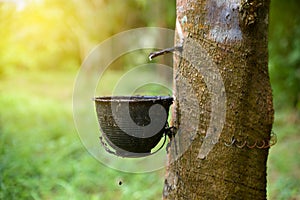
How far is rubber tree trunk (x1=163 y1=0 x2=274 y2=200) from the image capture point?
66.5 inches

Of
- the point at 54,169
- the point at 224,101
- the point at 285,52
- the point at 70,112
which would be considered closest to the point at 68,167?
the point at 54,169

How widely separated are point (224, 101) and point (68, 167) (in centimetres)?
285

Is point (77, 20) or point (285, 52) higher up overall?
point (77, 20)

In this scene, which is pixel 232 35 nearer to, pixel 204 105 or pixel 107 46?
pixel 204 105

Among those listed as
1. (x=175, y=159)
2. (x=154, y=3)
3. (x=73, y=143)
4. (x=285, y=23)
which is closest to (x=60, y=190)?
(x=73, y=143)

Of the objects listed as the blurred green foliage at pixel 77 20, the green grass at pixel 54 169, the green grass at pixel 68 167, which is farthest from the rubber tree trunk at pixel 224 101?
the blurred green foliage at pixel 77 20

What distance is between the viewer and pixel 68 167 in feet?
13.7

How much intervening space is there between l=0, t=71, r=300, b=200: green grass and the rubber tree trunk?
5.61 feet

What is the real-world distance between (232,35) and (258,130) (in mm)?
441

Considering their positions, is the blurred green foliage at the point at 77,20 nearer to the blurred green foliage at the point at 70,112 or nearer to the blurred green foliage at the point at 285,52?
the blurred green foliage at the point at 70,112

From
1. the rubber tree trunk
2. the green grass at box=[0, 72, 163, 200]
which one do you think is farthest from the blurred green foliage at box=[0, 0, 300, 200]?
the rubber tree trunk

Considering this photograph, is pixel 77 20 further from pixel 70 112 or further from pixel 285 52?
pixel 285 52

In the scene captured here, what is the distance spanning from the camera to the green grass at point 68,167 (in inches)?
134

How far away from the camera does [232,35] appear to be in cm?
169
